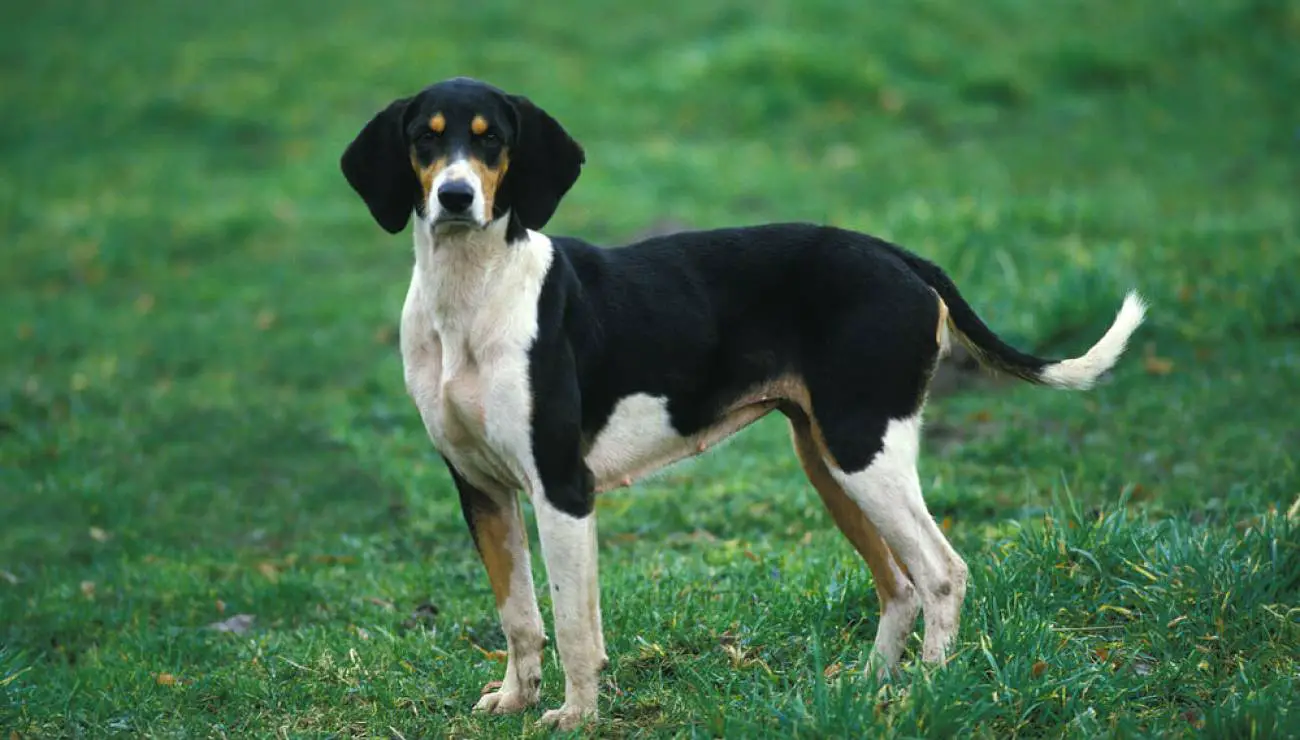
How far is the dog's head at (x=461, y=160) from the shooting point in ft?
14.2

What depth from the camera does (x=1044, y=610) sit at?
4973mm

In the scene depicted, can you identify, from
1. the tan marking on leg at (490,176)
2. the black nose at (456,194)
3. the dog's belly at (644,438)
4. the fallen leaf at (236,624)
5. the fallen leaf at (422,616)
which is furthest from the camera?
the fallen leaf at (236,624)

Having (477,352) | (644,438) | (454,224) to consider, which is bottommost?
(644,438)

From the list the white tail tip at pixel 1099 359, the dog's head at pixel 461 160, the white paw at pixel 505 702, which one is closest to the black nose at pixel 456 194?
the dog's head at pixel 461 160

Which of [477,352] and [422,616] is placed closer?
[477,352]

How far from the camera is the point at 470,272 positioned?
453 cm

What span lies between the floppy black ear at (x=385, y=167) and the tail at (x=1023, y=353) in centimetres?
152

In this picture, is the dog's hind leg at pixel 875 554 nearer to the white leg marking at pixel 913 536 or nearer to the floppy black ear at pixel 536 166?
the white leg marking at pixel 913 536

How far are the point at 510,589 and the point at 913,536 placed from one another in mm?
1216

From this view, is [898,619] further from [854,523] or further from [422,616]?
[422,616]

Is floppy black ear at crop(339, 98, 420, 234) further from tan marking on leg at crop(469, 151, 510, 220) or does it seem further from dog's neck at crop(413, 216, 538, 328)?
tan marking on leg at crop(469, 151, 510, 220)

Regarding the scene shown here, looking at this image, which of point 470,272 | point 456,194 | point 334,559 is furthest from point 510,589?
point 334,559

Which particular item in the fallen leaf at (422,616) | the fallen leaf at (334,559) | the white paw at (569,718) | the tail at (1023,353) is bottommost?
the fallen leaf at (334,559)

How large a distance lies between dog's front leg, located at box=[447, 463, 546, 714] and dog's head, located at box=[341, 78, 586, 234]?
2.70ft
